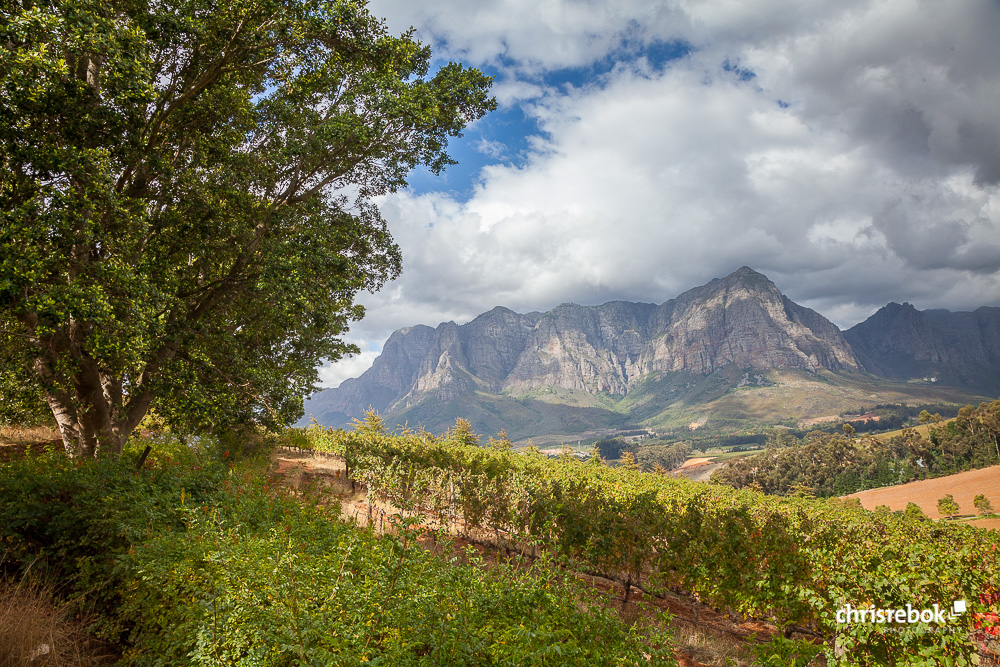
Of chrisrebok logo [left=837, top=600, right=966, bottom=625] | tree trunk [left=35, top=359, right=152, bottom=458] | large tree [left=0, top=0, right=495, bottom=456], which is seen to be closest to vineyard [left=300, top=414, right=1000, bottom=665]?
chrisrebok logo [left=837, top=600, right=966, bottom=625]

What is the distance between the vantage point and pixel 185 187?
10203mm

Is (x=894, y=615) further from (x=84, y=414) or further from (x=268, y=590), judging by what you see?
(x=84, y=414)

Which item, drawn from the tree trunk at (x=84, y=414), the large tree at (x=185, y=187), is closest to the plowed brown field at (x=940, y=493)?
the large tree at (x=185, y=187)

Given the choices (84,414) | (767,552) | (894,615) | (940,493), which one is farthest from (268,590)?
(940,493)

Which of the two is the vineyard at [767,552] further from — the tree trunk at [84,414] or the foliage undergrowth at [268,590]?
the tree trunk at [84,414]

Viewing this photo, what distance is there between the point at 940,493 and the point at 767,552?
84.4 metres

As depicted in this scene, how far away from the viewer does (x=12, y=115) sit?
6.98 metres

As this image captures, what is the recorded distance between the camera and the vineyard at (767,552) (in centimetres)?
411

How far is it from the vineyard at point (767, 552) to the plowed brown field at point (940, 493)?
2429 inches

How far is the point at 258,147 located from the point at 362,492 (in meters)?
12.7

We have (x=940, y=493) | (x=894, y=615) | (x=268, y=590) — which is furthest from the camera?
(x=940, y=493)

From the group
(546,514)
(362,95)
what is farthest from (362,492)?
(362,95)

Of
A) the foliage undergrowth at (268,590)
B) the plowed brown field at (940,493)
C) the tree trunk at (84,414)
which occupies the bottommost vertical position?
the plowed brown field at (940,493)

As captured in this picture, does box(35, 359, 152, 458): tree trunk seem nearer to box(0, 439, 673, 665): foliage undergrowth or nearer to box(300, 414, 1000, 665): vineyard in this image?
box(0, 439, 673, 665): foliage undergrowth
